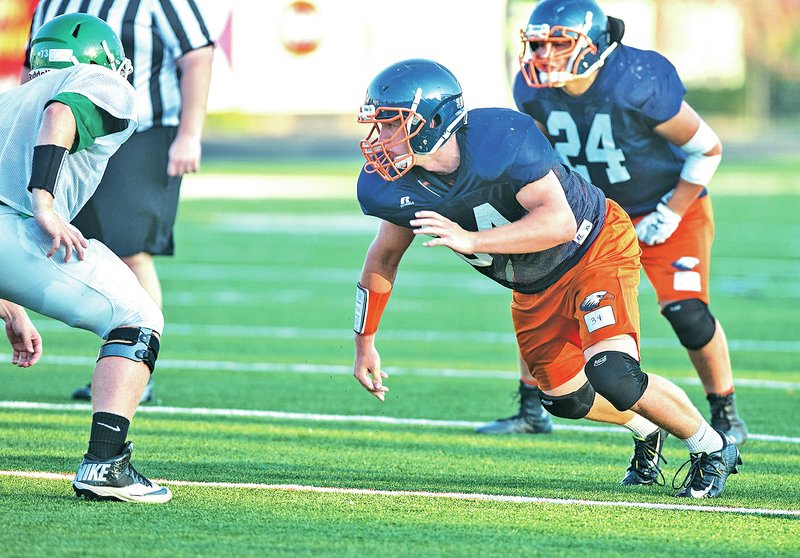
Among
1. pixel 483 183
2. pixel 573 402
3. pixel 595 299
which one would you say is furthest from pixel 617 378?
pixel 483 183

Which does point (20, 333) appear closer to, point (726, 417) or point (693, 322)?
point (693, 322)

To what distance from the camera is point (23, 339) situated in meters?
4.10

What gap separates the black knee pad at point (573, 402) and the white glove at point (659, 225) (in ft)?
3.48

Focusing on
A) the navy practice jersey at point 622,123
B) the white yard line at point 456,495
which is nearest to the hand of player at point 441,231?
the white yard line at point 456,495

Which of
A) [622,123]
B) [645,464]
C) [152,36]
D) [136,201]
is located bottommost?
[645,464]

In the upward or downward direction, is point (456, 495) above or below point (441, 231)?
below

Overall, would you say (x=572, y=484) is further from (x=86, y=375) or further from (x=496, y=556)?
(x=86, y=375)

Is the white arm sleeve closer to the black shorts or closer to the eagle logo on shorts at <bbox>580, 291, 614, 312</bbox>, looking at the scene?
the eagle logo on shorts at <bbox>580, 291, 614, 312</bbox>

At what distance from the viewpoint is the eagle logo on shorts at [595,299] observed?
13.6 ft

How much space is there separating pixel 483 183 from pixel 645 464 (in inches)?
45.1

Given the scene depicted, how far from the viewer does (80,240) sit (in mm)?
3725

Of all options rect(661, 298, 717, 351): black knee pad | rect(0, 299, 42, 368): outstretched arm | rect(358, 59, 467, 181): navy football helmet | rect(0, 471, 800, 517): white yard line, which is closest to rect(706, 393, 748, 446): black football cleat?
rect(661, 298, 717, 351): black knee pad

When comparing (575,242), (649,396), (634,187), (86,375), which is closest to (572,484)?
(649,396)

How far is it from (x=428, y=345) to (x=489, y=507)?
3.77 metres
